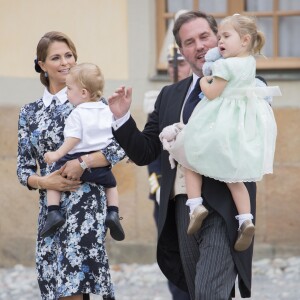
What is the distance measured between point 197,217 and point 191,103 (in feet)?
2.07

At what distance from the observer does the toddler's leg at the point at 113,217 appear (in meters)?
6.23

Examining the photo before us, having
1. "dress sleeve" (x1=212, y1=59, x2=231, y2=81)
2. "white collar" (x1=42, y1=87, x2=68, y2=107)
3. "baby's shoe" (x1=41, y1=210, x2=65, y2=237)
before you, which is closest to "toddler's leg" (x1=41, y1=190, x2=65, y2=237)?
"baby's shoe" (x1=41, y1=210, x2=65, y2=237)

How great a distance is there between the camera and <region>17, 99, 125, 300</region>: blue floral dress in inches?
242

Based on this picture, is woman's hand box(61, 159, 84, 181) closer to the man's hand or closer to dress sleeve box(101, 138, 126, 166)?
dress sleeve box(101, 138, 126, 166)

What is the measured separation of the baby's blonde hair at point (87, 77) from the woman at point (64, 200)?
0.23 m

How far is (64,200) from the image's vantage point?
6191 mm

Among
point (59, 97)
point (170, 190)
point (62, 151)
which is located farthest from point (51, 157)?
point (170, 190)

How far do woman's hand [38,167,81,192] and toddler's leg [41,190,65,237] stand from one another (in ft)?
0.14

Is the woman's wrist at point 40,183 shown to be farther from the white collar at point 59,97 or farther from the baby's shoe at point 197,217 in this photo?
the baby's shoe at point 197,217

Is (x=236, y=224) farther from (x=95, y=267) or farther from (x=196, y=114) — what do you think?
(x=95, y=267)

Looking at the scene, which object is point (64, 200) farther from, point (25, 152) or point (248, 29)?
point (248, 29)

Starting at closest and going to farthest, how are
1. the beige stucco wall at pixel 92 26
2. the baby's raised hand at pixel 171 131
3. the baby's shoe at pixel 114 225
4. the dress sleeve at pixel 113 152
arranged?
the baby's raised hand at pixel 171 131, the dress sleeve at pixel 113 152, the baby's shoe at pixel 114 225, the beige stucco wall at pixel 92 26

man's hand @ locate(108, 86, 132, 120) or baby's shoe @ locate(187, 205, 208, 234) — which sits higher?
man's hand @ locate(108, 86, 132, 120)

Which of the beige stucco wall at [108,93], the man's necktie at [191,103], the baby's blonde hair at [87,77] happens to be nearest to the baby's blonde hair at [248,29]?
the man's necktie at [191,103]
